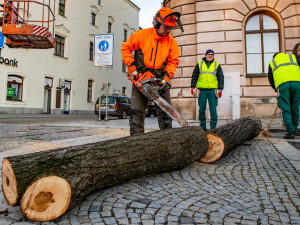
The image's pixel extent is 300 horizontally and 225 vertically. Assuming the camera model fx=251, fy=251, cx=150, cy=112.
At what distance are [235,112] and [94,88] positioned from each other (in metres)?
17.3

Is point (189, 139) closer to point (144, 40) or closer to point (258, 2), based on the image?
point (144, 40)

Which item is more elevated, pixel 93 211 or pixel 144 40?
pixel 144 40

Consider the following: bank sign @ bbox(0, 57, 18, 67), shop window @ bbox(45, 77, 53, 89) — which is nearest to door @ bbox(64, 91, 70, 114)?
shop window @ bbox(45, 77, 53, 89)

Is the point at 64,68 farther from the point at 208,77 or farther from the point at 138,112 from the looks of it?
the point at 138,112

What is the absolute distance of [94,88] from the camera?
2383 cm

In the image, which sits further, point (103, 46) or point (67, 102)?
point (67, 102)

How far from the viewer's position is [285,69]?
4801 millimetres

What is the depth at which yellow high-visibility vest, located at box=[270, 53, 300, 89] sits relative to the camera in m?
4.73

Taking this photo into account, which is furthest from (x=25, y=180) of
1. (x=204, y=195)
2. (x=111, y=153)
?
(x=204, y=195)

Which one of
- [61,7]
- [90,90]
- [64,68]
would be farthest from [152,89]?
[90,90]

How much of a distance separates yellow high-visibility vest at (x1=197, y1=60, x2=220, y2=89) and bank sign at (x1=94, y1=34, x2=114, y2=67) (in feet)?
19.5

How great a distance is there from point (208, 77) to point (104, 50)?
6527 mm

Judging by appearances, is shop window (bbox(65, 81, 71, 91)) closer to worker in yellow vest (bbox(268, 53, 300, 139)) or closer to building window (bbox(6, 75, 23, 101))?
building window (bbox(6, 75, 23, 101))

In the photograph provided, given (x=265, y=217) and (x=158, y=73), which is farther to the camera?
(x=158, y=73)
